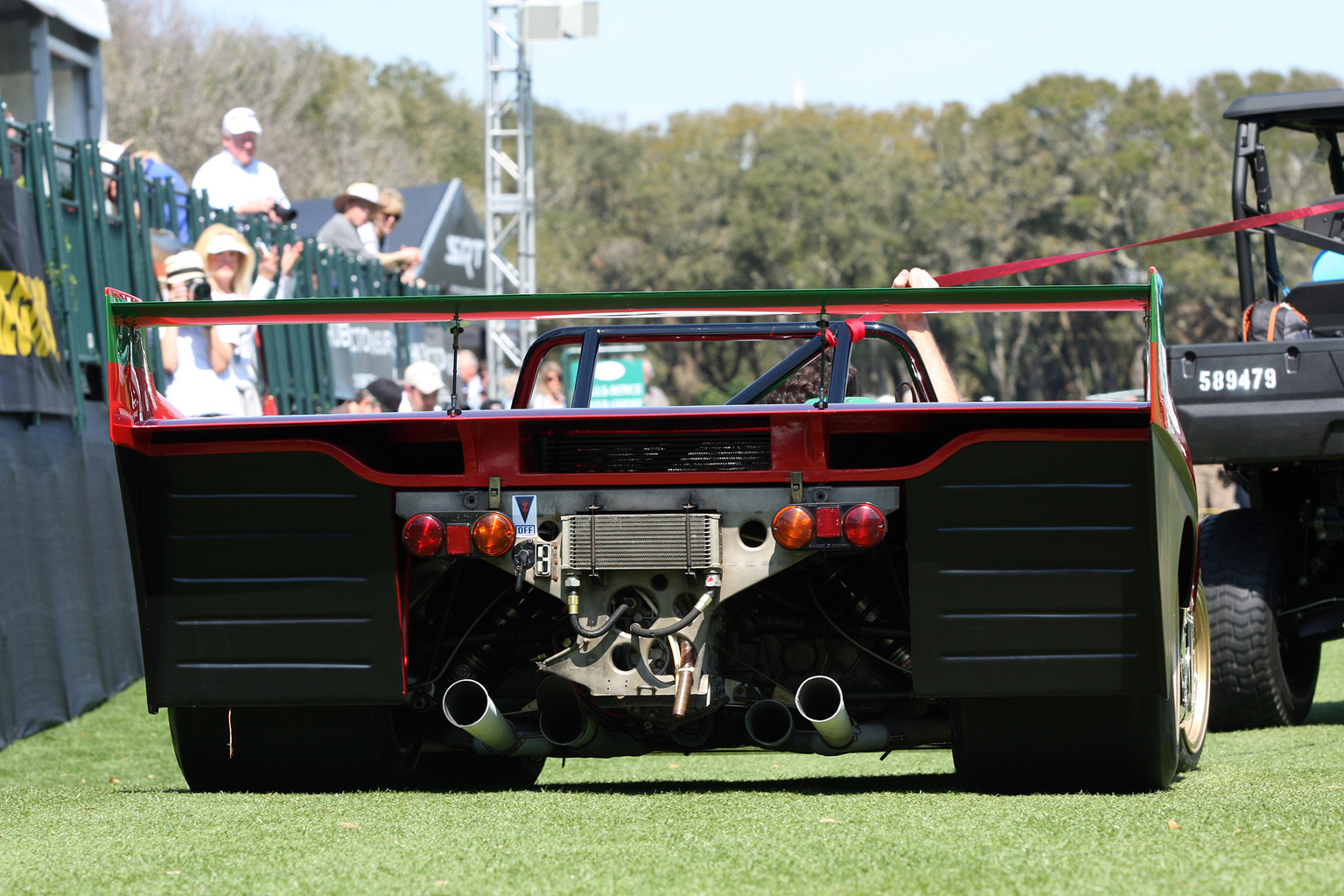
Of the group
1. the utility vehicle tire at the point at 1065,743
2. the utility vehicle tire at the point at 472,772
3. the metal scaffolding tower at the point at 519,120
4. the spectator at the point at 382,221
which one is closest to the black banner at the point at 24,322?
the utility vehicle tire at the point at 472,772

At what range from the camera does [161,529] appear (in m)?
4.66

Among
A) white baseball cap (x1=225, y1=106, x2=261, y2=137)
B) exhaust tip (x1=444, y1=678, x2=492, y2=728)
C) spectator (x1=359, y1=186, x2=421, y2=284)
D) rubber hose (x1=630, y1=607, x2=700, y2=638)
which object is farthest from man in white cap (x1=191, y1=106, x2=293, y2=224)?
rubber hose (x1=630, y1=607, x2=700, y2=638)

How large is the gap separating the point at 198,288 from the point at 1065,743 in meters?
6.10

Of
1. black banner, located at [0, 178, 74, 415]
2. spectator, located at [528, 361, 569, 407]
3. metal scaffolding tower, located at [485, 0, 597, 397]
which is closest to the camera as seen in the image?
black banner, located at [0, 178, 74, 415]

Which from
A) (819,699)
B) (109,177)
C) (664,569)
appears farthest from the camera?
(109,177)

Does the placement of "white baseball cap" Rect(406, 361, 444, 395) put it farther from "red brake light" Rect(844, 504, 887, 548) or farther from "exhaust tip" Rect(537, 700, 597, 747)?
"red brake light" Rect(844, 504, 887, 548)

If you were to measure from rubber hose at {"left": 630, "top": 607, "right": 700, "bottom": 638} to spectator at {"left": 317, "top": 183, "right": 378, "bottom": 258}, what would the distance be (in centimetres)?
1064

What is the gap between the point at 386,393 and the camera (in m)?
10.6

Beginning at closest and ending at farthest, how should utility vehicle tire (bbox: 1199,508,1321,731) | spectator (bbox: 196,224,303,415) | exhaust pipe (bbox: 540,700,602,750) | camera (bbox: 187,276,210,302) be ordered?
exhaust pipe (bbox: 540,700,602,750)
utility vehicle tire (bbox: 1199,508,1321,731)
camera (bbox: 187,276,210,302)
spectator (bbox: 196,224,303,415)

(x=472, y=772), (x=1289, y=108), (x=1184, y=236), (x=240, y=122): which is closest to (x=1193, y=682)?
(x=1184, y=236)

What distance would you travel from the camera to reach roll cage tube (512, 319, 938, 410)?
5.69 metres

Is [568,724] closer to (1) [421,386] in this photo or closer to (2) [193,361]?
(2) [193,361]

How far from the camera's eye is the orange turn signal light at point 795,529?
4488 millimetres

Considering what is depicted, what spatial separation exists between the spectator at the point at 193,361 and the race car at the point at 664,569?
453 centimetres
